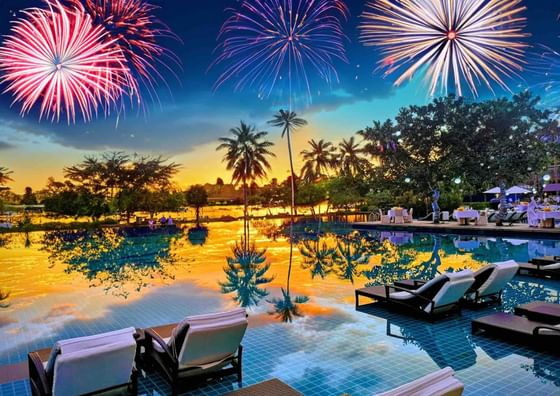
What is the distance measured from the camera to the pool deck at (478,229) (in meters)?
16.6

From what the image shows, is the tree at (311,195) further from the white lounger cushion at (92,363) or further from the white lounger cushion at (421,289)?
the white lounger cushion at (92,363)

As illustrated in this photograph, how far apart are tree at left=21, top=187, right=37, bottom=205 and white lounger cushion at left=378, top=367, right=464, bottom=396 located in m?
29.3

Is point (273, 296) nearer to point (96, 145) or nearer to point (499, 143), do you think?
point (499, 143)

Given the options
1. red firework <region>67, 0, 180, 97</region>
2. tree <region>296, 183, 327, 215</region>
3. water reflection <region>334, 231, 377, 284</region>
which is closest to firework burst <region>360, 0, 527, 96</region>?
water reflection <region>334, 231, 377, 284</region>

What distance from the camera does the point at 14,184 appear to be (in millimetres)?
25641

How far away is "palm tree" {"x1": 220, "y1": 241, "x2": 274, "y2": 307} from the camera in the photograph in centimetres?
769

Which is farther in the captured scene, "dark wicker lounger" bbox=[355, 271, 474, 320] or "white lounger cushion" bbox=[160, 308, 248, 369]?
"dark wicker lounger" bbox=[355, 271, 474, 320]

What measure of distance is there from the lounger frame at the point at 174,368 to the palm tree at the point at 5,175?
2601 cm

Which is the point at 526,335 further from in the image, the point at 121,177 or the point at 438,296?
the point at 121,177

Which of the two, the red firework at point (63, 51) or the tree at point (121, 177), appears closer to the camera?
the red firework at point (63, 51)

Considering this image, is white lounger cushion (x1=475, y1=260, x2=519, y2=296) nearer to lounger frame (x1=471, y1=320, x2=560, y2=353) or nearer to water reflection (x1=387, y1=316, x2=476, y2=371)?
water reflection (x1=387, y1=316, x2=476, y2=371)

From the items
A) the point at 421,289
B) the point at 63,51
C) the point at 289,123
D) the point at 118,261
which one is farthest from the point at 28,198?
the point at 421,289

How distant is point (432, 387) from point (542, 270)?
25.8 ft

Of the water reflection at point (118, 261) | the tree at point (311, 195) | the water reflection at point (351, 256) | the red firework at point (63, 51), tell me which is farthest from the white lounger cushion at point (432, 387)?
the tree at point (311, 195)
